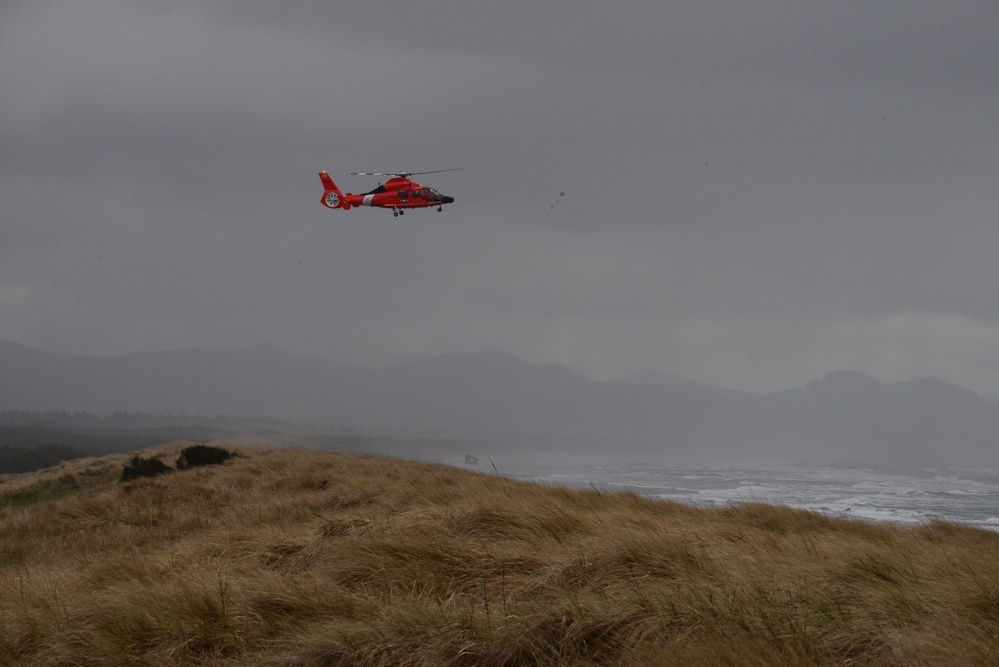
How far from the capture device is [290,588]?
517 centimetres

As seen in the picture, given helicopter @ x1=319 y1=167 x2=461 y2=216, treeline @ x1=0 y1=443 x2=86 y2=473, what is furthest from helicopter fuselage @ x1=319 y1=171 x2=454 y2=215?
treeline @ x1=0 y1=443 x2=86 y2=473

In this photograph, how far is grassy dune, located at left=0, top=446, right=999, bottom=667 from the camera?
13.3 ft

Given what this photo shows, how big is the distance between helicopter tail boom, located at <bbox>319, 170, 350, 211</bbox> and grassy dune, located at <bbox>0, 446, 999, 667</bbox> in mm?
21081

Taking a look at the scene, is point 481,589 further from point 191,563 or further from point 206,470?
point 206,470

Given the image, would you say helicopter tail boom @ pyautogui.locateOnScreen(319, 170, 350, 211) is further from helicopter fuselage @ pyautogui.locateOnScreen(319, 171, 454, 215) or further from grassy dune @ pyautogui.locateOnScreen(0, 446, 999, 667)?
grassy dune @ pyautogui.locateOnScreen(0, 446, 999, 667)

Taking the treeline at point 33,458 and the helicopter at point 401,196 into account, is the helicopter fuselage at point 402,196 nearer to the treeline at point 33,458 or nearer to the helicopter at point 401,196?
the helicopter at point 401,196

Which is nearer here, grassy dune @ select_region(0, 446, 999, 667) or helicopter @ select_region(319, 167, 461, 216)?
grassy dune @ select_region(0, 446, 999, 667)

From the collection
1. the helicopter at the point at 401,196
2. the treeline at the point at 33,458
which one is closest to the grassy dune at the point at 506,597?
the helicopter at the point at 401,196

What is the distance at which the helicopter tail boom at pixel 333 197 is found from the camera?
29.1 meters

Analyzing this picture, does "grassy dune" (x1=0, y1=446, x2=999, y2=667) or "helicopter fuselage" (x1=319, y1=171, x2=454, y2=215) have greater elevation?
"helicopter fuselage" (x1=319, y1=171, x2=454, y2=215)

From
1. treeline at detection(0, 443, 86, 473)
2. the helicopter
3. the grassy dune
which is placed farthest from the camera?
treeline at detection(0, 443, 86, 473)

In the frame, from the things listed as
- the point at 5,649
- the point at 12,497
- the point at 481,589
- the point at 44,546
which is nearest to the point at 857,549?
the point at 481,589

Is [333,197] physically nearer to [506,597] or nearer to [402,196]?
[402,196]

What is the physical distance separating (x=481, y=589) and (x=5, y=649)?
2.98 meters
